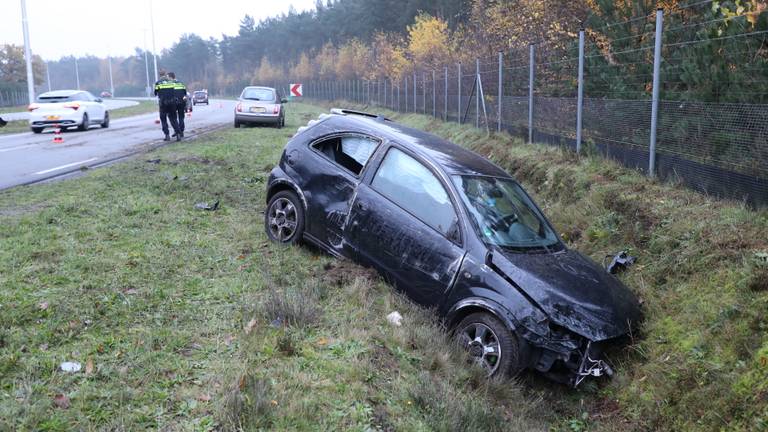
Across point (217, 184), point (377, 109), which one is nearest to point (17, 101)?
point (377, 109)

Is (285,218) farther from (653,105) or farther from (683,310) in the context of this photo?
(653,105)

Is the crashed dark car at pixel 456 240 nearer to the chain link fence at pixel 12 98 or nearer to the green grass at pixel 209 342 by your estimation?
the green grass at pixel 209 342

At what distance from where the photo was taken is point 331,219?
19.9 ft

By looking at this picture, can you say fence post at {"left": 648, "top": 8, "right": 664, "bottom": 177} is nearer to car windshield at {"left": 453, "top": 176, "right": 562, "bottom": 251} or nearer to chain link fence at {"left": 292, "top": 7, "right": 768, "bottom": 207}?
chain link fence at {"left": 292, "top": 7, "right": 768, "bottom": 207}

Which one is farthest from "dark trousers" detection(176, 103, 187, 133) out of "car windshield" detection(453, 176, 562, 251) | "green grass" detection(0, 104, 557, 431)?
"car windshield" detection(453, 176, 562, 251)

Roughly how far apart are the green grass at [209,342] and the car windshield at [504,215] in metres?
0.93

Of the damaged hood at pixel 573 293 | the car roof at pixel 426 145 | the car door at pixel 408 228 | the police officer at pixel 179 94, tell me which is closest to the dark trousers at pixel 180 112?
the police officer at pixel 179 94

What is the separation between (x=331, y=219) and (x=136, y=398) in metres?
3.05

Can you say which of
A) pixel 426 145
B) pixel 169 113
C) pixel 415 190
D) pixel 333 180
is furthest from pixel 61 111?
pixel 415 190

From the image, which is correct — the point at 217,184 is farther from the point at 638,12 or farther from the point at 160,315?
the point at 638,12

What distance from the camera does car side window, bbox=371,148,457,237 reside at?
17.2ft

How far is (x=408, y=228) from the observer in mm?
5363

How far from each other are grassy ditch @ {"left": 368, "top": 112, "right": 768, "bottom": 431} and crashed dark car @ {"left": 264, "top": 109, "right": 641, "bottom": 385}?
10.7 inches

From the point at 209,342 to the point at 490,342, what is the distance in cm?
207
